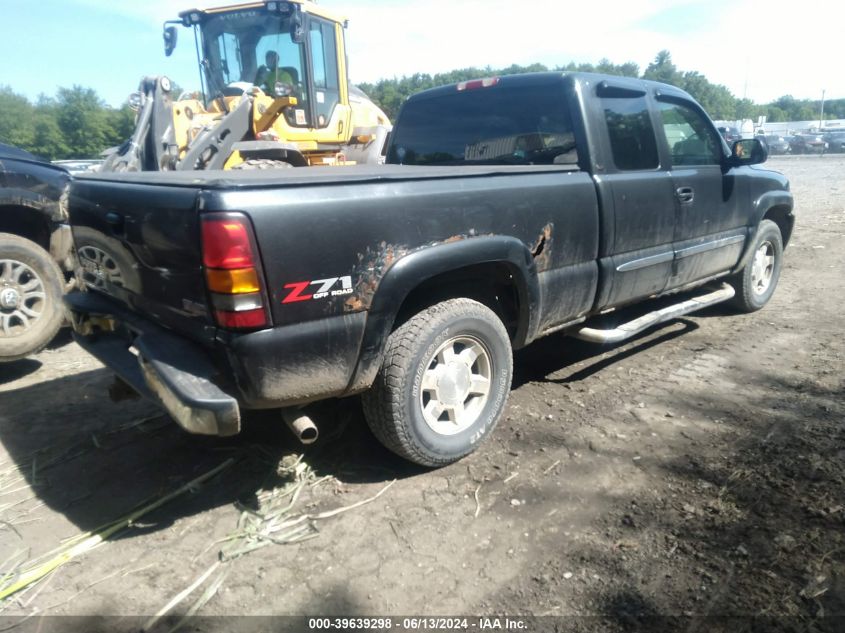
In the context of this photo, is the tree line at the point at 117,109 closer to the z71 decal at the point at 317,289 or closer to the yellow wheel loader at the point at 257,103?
the yellow wheel loader at the point at 257,103

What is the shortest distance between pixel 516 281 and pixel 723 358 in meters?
2.23

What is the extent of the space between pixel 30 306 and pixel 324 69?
19.1ft

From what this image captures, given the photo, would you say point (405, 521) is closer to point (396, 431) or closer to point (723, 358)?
point (396, 431)

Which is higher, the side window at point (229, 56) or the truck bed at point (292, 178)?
the side window at point (229, 56)

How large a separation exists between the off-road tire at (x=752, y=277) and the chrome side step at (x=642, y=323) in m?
0.37

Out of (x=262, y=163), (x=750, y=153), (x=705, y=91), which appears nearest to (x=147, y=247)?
(x=750, y=153)

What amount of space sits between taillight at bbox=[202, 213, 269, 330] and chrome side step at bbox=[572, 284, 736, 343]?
7.58 ft

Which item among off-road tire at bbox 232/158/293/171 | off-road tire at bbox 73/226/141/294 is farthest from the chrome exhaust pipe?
off-road tire at bbox 232/158/293/171

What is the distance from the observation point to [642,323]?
167 inches

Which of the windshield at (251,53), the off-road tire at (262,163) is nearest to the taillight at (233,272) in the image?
the off-road tire at (262,163)

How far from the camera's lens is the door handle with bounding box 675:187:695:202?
14.3 ft

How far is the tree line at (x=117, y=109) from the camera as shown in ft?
133

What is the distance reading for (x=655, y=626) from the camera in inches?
85.6

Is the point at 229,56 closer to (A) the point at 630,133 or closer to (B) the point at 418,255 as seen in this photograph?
(A) the point at 630,133
